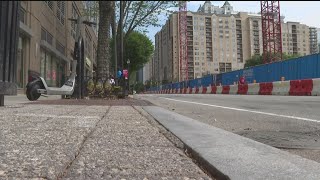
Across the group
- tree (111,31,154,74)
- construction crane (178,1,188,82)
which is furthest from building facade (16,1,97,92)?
construction crane (178,1,188,82)

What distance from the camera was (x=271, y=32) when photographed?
2559 inches

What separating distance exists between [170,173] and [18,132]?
1960 mm

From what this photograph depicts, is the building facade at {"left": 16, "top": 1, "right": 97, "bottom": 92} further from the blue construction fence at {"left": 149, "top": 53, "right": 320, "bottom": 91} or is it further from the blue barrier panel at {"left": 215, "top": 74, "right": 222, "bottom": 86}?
the blue barrier panel at {"left": 215, "top": 74, "right": 222, "bottom": 86}

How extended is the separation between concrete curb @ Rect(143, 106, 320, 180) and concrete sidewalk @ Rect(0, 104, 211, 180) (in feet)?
0.47

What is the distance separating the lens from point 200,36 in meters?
74.9

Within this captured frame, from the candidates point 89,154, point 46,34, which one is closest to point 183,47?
point 46,34

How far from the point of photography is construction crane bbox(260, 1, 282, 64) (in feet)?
210

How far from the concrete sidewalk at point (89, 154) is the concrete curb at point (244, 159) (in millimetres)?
144

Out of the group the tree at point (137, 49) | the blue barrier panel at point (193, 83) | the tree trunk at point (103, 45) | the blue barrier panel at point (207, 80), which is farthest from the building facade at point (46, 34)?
the tree at point (137, 49)

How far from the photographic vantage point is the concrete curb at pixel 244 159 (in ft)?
8.19

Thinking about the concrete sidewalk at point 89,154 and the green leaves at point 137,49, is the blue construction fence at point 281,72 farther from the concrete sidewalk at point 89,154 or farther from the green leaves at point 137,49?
the green leaves at point 137,49

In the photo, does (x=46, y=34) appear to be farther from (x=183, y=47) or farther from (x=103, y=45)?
(x=183, y=47)

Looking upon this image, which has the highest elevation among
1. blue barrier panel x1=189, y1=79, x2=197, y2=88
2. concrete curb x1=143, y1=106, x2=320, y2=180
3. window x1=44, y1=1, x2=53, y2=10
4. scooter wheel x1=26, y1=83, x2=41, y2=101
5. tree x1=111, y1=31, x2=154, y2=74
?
tree x1=111, y1=31, x2=154, y2=74

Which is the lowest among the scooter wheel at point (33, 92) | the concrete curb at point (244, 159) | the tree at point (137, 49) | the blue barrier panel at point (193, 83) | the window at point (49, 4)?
the concrete curb at point (244, 159)
